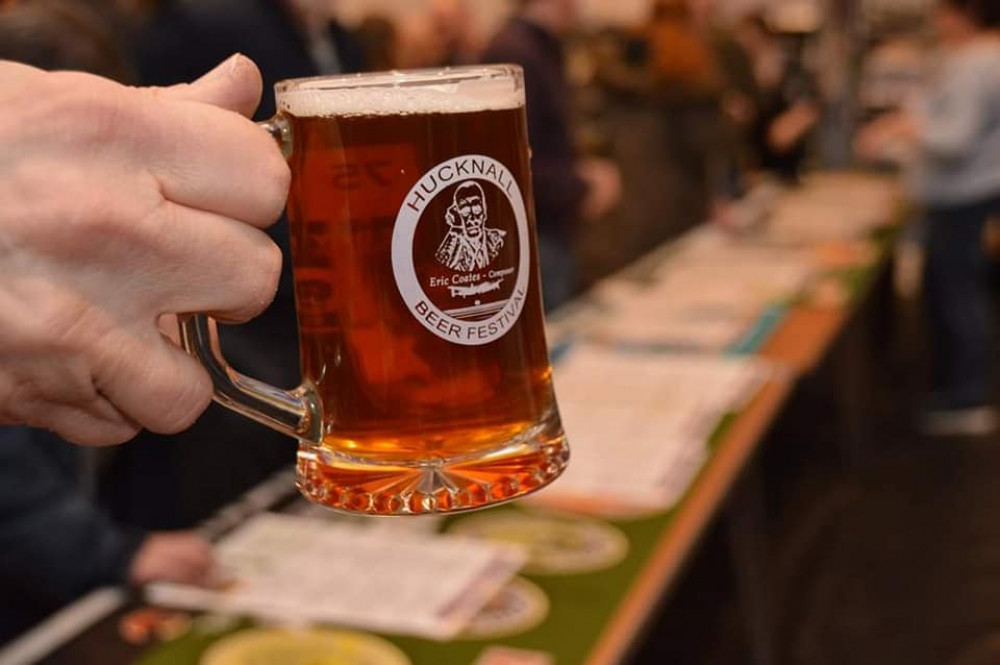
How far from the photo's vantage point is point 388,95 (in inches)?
22.1

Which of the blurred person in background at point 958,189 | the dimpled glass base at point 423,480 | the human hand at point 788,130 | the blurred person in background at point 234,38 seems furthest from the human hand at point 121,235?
the human hand at point 788,130

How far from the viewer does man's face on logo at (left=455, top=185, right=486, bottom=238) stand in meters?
0.56

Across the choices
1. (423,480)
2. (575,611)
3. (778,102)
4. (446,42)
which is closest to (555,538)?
(575,611)

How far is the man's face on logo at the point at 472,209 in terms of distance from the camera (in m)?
0.56

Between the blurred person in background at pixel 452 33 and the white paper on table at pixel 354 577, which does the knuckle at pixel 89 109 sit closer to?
the white paper on table at pixel 354 577

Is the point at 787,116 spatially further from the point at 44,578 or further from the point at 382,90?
the point at 382,90

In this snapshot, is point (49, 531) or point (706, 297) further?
point (706, 297)

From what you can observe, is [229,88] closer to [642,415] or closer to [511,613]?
[511,613]

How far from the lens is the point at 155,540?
1.44 meters

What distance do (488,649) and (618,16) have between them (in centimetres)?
739

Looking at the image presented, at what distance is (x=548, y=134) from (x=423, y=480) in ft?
8.58

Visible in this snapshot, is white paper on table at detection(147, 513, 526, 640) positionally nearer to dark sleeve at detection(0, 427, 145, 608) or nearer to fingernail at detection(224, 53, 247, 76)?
dark sleeve at detection(0, 427, 145, 608)

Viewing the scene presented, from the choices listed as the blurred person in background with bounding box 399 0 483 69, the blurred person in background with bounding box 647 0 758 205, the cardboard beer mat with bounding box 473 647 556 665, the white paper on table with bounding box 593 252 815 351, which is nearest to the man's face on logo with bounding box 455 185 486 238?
the cardboard beer mat with bounding box 473 647 556 665

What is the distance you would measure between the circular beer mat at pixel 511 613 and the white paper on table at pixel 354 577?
0.01 metres
